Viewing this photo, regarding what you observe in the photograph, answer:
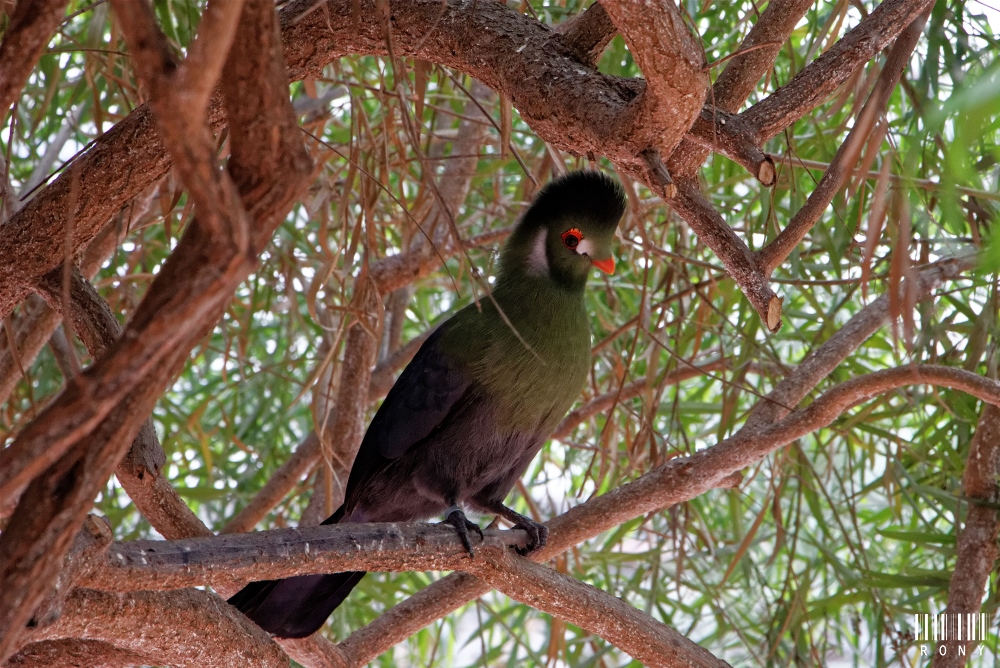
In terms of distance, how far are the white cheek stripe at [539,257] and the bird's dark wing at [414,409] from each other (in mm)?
299

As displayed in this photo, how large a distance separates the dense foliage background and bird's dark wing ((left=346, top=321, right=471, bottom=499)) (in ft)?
0.58

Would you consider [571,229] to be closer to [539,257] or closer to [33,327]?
[539,257]

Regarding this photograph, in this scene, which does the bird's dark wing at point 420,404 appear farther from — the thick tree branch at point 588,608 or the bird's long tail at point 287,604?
the thick tree branch at point 588,608

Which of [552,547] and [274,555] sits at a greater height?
[552,547]

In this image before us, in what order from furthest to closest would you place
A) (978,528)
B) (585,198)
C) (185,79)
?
(585,198), (978,528), (185,79)

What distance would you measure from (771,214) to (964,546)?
3.50ft

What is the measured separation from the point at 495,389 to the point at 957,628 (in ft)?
3.72

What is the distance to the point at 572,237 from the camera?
91.4 inches

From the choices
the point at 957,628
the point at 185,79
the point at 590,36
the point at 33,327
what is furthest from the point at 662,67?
the point at 33,327

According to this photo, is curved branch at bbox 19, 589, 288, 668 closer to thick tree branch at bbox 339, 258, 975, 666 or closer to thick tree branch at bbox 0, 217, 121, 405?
thick tree branch at bbox 339, 258, 975, 666

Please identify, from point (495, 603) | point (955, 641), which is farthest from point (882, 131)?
point (495, 603)

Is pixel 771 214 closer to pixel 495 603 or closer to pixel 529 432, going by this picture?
pixel 529 432

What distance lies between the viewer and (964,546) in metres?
2.15

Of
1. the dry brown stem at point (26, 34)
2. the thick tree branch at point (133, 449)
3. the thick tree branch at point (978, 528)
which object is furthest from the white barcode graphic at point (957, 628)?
the dry brown stem at point (26, 34)
